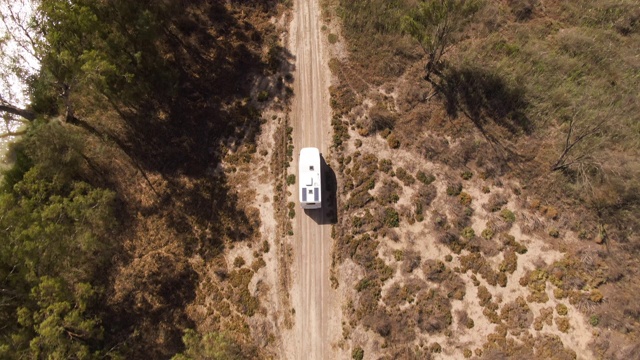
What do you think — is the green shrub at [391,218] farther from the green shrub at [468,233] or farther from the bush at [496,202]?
the bush at [496,202]

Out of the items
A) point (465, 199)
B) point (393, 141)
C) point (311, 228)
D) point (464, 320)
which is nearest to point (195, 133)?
point (311, 228)

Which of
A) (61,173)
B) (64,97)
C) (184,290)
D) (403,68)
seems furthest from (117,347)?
(403,68)

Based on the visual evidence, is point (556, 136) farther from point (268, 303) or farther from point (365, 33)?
point (268, 303)

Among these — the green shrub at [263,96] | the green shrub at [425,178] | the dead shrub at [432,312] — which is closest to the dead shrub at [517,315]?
the dead shrub at [432,312]

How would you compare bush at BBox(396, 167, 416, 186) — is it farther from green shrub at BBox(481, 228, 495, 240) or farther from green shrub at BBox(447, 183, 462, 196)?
green shrub at BBox(481, 228, 495, 240)

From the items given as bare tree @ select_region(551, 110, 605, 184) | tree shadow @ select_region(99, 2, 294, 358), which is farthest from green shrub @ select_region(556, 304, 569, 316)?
tree shadow @ select_region(99, 2, 294, 358)

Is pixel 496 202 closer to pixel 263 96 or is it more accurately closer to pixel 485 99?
pixel 485 99
